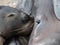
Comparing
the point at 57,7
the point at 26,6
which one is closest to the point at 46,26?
the point at 57,7

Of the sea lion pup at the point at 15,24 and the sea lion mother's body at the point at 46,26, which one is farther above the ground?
the sea lion mother's body at the point at 46,26

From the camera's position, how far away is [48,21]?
647mm

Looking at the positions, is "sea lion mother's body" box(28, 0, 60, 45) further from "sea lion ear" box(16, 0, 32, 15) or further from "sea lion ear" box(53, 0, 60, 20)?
"sea lion ear" box(16, 0, 32, 15)

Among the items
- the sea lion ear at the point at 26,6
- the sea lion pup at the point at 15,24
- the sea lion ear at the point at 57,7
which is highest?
the sea lion ear at the point at 57,7

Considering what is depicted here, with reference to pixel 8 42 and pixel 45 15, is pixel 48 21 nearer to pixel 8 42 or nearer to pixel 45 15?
pixel 45 15

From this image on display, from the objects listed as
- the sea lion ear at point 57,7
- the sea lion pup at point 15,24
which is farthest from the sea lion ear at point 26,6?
the sea lion ear at point 57,7

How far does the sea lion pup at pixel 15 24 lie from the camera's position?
2.51 feet

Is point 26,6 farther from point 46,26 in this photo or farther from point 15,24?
point 46,26

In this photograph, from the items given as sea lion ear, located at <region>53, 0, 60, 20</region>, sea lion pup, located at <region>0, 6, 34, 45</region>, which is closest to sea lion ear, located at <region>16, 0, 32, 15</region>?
sea lion pup, located at <region>0, 6, 34, 45</region>

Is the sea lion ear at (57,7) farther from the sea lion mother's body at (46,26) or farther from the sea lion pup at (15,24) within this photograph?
the sea lion pup at (15,24)

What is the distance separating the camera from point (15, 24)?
765 millimetres

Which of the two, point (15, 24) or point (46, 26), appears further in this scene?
point (15, 24)

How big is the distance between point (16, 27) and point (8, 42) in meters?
0.06

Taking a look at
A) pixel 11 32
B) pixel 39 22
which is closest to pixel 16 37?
pixel 11 32
